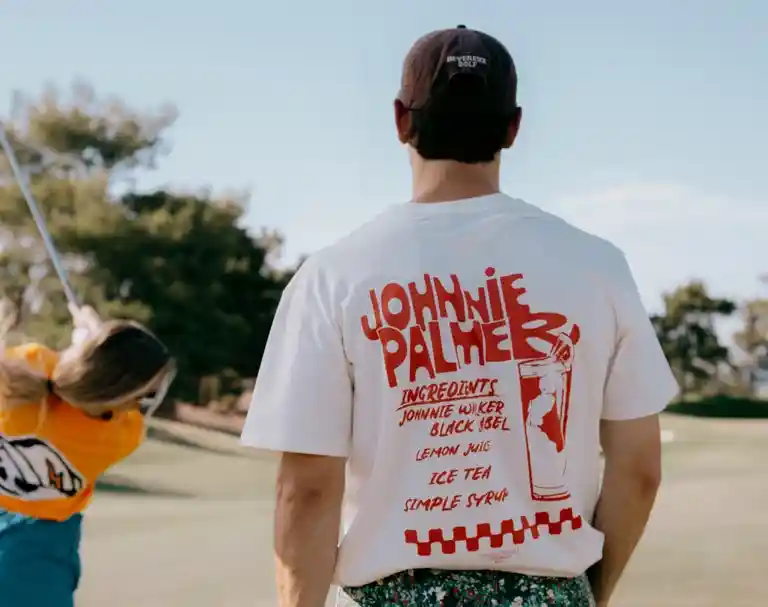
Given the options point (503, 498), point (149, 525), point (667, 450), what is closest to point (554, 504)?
point (503, 498)

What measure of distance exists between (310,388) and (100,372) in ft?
3.76

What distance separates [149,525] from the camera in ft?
26.3

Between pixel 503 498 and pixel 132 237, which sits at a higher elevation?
pixel 503 498

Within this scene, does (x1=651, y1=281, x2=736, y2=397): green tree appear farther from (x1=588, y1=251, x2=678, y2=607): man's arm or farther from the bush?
(x1=588, y1=251, x2=678, y2=607): man's arm

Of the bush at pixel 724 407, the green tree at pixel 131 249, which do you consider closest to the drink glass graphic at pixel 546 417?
the green tree at pixel 131 249

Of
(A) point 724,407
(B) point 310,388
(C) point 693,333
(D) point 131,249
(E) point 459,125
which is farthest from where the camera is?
(C) point 693,333

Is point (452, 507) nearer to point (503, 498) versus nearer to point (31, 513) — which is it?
point (503, 498)

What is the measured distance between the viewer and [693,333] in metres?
38.9

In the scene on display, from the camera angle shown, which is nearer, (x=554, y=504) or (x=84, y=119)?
(x=554, y=504)

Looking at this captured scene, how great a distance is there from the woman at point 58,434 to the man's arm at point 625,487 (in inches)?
47.5

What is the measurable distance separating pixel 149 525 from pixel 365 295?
690 centimetres

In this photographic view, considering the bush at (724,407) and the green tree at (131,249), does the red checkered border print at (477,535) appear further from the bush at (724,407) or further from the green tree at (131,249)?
the bush at (724,407)

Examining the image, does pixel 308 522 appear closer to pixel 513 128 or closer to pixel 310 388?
pixel 310 388

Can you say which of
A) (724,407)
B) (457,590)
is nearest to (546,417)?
(457,590)
